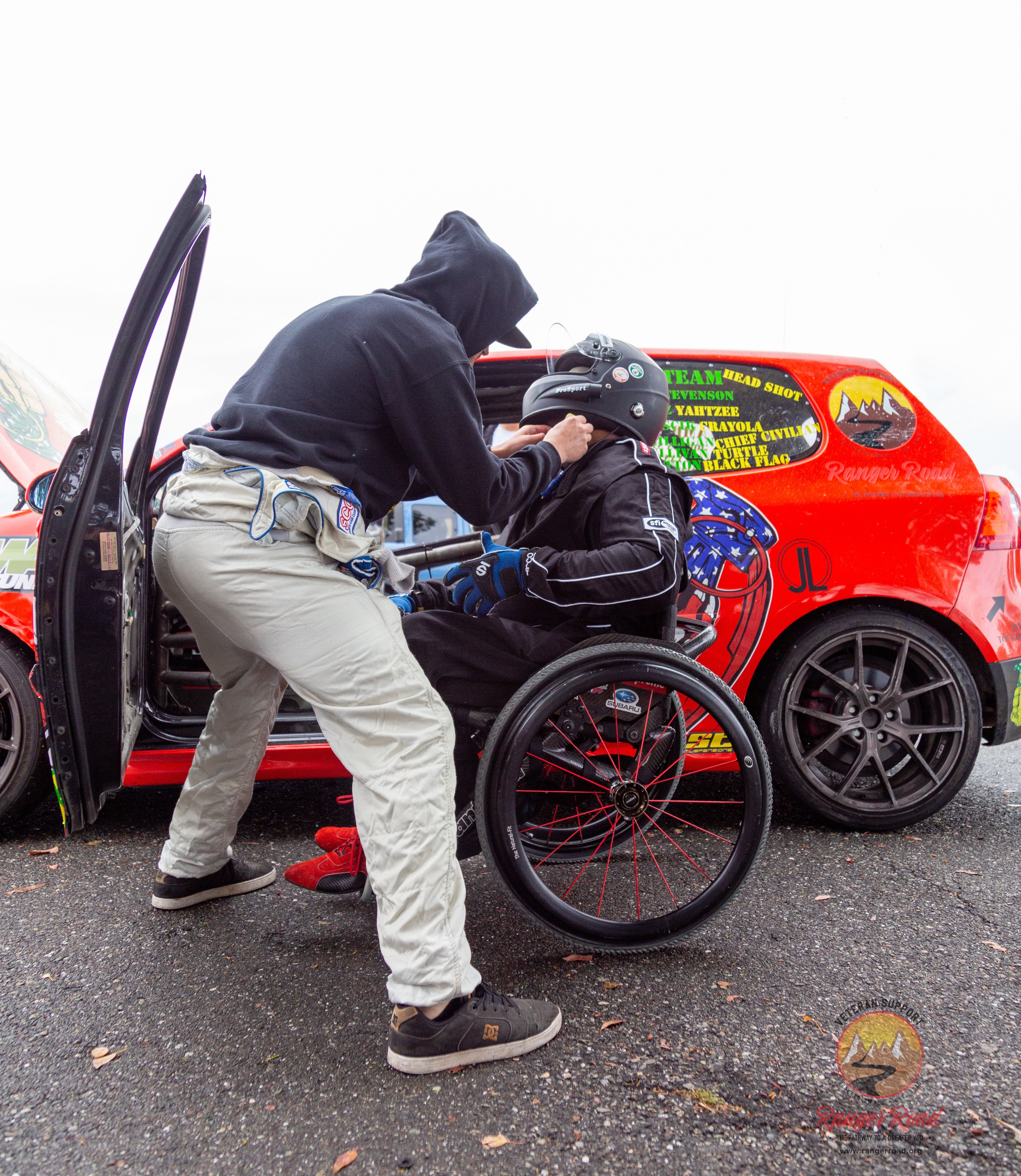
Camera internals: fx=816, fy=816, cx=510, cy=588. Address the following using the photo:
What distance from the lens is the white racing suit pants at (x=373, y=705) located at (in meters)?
1.63

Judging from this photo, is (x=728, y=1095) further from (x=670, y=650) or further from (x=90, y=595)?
(x=90, y=595)

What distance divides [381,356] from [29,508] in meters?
1.69

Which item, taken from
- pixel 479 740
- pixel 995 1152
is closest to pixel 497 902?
pixel 479 740

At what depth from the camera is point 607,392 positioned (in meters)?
2.42

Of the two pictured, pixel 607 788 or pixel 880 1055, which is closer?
pixel 880 1055

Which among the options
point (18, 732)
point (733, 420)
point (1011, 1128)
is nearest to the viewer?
point (1011, 1128)

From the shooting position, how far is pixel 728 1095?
60.6 inches

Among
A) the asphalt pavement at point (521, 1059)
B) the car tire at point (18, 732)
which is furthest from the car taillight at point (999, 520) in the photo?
the car tire at point (18, 732)

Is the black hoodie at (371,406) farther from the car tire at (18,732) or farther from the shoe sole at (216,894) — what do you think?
the car tire at (18,732)

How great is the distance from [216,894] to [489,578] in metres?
1.26

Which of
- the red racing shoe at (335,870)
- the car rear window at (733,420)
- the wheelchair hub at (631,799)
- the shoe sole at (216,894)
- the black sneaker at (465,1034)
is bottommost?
the shoe sole at (216,894)

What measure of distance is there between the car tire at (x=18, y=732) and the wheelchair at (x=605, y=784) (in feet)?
5.10

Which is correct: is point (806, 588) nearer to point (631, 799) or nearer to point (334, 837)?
point (631, 799)

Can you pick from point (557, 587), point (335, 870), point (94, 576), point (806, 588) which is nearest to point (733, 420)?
point (806, 588)
